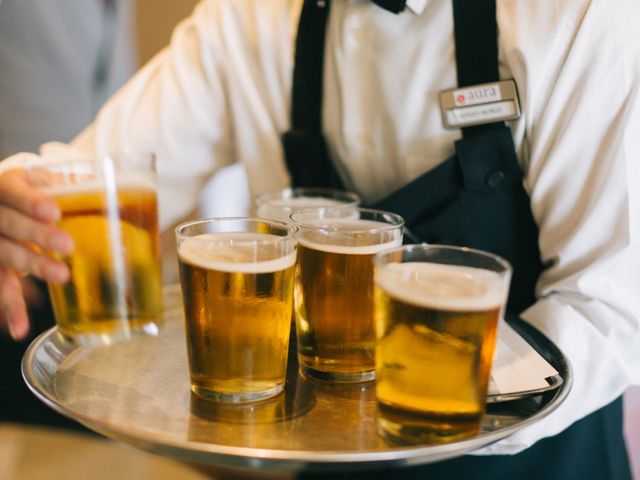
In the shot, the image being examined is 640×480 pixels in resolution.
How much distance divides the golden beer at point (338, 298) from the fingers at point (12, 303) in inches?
14.8

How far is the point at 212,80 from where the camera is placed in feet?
4.73

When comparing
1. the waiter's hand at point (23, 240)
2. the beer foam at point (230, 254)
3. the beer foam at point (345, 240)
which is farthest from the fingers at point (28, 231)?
the beer foam at point (345, 240)

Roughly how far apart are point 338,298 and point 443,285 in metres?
0.17

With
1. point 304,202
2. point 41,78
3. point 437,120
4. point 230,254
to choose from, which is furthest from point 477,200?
point 41,78

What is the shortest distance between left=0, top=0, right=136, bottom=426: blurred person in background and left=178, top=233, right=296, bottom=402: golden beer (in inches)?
51.8

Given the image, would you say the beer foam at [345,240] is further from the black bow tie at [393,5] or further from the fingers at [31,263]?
the black bow tie at [393,5]

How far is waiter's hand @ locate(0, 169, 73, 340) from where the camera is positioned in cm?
78

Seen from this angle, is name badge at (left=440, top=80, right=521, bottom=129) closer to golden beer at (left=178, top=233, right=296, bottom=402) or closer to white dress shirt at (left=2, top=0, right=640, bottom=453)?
white dress shirt at (left=2, top=0, right=640, bottom=453)

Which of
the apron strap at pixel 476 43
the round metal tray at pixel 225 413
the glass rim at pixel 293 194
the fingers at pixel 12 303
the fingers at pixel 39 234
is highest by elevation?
the apron strap at pixel 476 43

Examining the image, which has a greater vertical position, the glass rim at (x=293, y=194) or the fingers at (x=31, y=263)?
the fingers at (x=31, y=263)

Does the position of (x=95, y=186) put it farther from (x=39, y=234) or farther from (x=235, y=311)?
(x=235, y=311)

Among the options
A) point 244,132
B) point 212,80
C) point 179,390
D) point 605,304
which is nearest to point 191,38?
point 212,80

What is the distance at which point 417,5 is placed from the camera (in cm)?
116

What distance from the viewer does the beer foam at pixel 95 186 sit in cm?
78
